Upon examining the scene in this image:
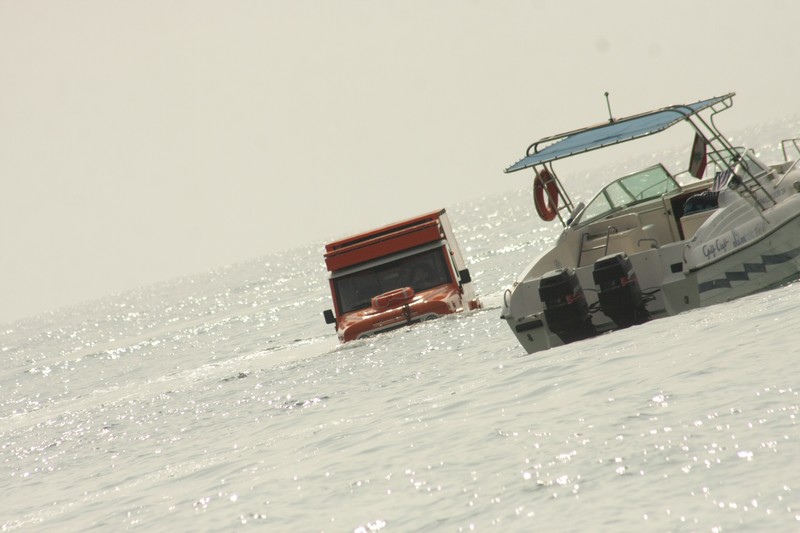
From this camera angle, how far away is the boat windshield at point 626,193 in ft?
54.3

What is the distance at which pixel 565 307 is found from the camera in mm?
13906

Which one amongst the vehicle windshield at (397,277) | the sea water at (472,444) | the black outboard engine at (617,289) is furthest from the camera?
the vehicle windshield at (397,277)

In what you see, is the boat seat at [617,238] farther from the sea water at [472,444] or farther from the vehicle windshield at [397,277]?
the vehicle windshield at [397,277]

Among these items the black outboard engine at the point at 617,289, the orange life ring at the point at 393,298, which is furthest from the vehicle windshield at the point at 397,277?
the black outboard engine at the point at 617,289

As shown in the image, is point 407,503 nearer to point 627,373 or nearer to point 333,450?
point 333,450

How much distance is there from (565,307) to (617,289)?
683mm

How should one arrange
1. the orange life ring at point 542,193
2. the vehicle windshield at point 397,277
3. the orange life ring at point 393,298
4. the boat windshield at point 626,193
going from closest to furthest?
the boat windshield at point 626,193, the orange life ring at point 542,193, the orange life ring at point 393,298, the vehicle windshield at point 397,277

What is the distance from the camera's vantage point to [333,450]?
36.7 feet

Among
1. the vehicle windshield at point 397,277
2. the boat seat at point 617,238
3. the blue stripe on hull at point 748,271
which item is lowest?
the blue stripe on hull at point 748,271

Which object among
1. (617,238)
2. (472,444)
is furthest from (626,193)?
(472,444)

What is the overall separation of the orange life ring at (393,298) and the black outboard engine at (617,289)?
22.1 feet

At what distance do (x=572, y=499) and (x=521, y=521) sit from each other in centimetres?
42

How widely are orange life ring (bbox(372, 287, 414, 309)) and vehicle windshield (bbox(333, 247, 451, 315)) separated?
0.96 meters

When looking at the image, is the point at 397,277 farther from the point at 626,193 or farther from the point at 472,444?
the point at 472,444
